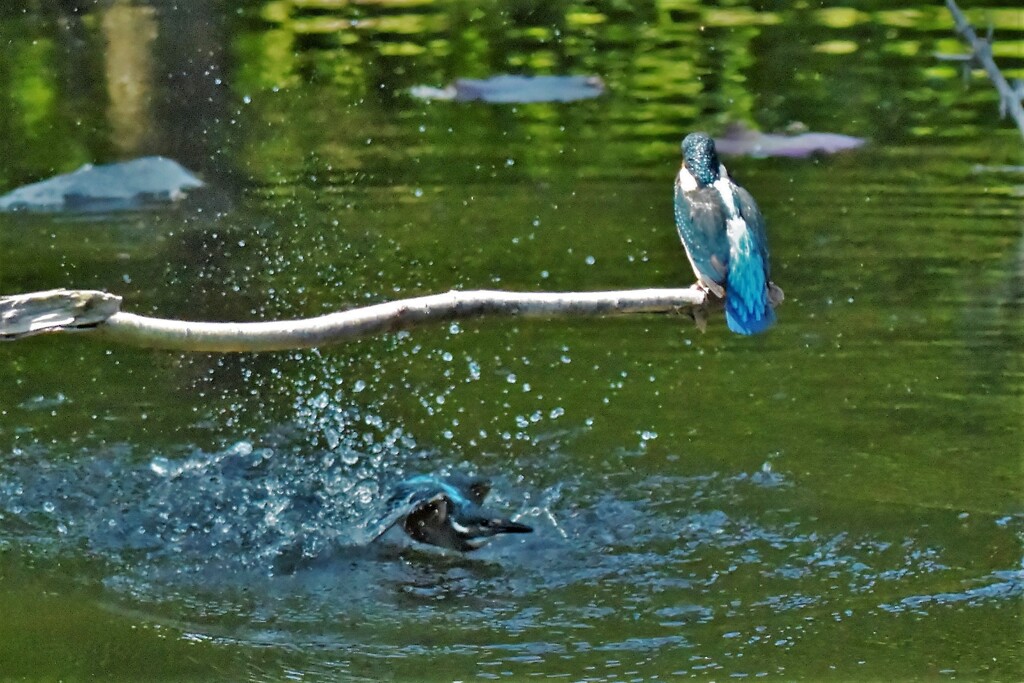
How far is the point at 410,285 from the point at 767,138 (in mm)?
1899

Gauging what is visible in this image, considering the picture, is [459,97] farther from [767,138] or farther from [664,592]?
[664,592]

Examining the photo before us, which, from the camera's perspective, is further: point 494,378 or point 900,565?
point 494,378

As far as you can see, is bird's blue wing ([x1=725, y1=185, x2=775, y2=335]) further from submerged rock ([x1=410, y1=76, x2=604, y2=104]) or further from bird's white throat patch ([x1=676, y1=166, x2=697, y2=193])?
submerged rock ([x1=410, y1=76, x2=604, y2=104])

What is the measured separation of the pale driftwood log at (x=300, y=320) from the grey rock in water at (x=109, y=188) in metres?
3.45

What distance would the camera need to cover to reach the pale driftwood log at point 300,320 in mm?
1558

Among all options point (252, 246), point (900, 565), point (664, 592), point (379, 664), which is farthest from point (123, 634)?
point (252, 246)

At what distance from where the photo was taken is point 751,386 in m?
3.38

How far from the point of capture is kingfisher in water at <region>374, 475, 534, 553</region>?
2.61 meters

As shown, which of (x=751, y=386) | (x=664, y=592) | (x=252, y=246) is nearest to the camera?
(x=664, y=592)

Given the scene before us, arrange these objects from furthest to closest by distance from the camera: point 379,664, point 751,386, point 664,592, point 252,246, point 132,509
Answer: point 252,246, point 751,386, point 132,509, point 664,592, point 379,664

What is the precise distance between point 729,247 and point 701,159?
0.41 metres

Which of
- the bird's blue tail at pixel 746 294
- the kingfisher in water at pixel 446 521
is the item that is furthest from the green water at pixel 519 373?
the bird's blue tail at pixel 746 294

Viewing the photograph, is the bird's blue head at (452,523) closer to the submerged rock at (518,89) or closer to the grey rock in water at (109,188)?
the grey rock in water at (109,188)

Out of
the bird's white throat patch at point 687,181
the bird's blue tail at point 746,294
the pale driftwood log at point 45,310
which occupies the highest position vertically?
the pale driftwood log at point 45,310
